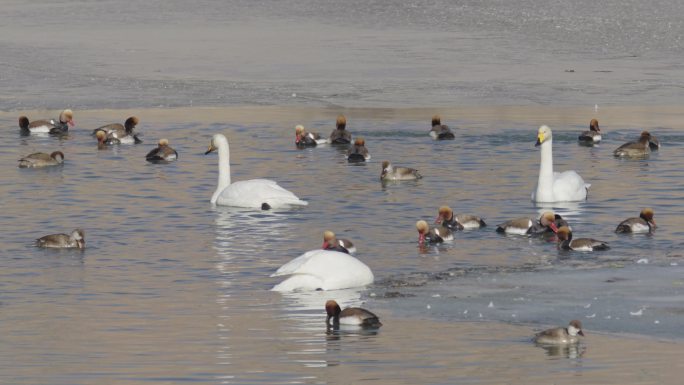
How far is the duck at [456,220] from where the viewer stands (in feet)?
61.1

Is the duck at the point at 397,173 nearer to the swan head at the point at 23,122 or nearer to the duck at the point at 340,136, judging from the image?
the duck at the point at 340,136

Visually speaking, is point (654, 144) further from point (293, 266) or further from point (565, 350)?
point (565, 350)

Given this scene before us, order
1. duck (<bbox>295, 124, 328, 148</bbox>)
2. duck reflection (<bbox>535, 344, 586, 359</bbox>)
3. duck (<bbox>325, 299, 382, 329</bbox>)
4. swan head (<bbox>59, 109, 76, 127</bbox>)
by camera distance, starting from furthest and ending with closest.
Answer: swan head (<bbox>59, 109, 76, 127</bbox>) → duck (<bbox>295, 124, 328, 148</bbox>) → duck (<bbox>325, 299, 382, 329</bbox>) → duck reflection (<bbox>535, 344, 586, 359</bbox>)

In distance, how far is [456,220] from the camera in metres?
18.6

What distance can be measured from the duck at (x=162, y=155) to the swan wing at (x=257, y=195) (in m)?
3.98

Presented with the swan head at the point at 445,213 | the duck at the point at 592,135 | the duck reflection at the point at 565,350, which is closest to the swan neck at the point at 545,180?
the swan head at the point at 445,213

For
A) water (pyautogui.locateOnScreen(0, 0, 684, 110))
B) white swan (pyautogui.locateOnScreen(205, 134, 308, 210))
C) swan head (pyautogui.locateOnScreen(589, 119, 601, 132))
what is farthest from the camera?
water (pyautogui.locateOnScreen(0, 0, 684, 110))

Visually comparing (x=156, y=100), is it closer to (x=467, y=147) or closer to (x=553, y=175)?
(x=467, y=147)

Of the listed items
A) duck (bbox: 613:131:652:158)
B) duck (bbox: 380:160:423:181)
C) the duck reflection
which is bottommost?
the duck reflection

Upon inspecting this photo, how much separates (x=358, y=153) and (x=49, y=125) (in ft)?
22.2

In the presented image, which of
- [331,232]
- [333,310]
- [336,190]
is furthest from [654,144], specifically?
[333,310]

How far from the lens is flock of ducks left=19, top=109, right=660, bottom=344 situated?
1474 centimetres

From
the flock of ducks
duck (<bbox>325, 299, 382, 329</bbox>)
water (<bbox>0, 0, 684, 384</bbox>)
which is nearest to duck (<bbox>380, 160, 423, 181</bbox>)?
the flock of ducks

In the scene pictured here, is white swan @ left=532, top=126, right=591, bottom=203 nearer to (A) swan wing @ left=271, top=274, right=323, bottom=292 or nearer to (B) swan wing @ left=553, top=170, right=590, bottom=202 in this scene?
(B) swan wing @ left=553, top=170, right=590, bottom=202
